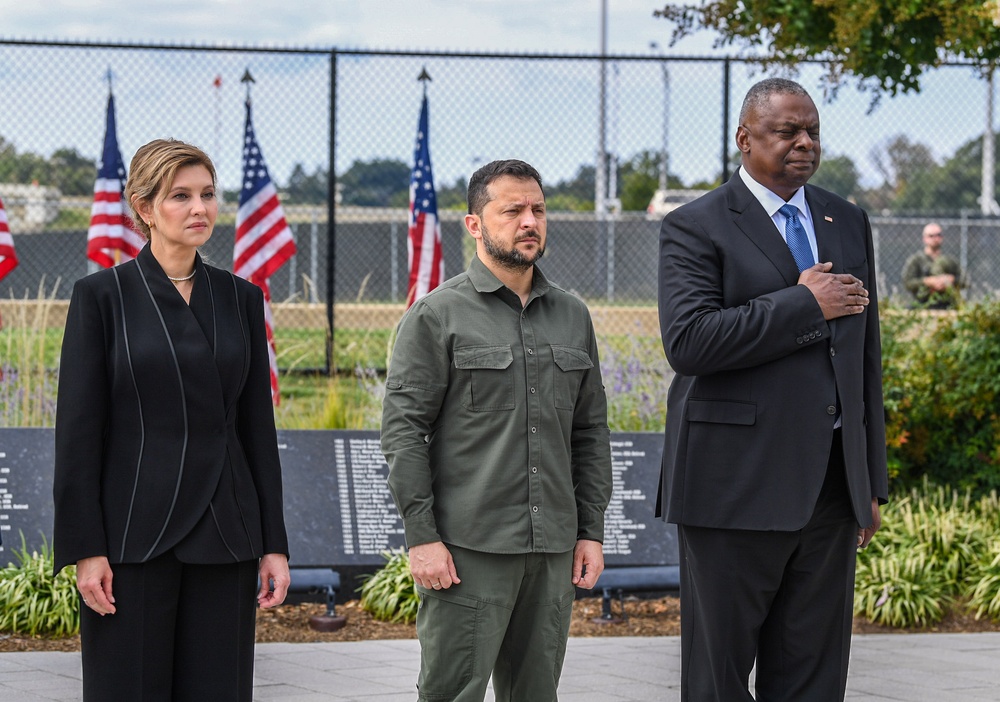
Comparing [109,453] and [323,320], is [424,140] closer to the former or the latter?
[323,320]

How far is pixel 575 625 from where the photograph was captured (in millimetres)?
6359

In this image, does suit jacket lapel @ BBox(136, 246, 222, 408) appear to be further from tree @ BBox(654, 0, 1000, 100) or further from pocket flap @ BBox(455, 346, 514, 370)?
tree @ BBox(654, 0, 1000, 100)

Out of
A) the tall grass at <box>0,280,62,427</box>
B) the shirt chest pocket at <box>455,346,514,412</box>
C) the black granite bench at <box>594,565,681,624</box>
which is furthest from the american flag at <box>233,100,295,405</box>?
the shirt chest pocket at <box>455,346,514,412</box>

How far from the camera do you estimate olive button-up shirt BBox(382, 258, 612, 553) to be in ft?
10.8

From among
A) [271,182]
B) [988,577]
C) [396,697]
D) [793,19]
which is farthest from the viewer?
[271,182]

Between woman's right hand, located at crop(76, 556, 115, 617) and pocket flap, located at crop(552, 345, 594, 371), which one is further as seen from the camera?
pocket flap, located at crop(552, 345, 594, 371)

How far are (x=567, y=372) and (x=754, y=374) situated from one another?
0.52 m

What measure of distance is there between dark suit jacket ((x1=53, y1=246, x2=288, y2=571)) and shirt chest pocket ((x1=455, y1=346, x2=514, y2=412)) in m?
0.63

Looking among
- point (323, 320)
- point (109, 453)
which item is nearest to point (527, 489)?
point (109, 453)

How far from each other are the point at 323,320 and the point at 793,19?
5.78 m

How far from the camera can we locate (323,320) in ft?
37.9

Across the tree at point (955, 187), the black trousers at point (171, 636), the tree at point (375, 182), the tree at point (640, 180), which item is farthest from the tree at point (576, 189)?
the black trousers at point (171, 636)

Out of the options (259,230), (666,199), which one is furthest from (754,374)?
(666,199)

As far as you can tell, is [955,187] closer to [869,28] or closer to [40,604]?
[869,28]
